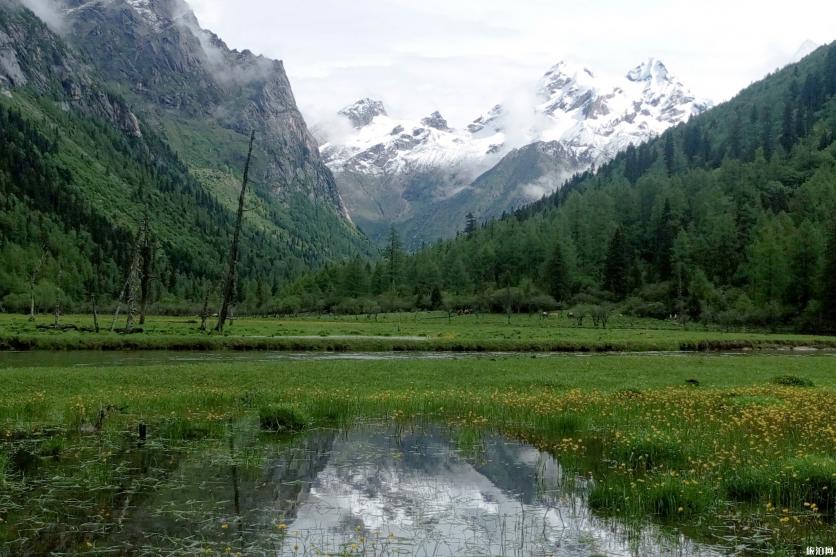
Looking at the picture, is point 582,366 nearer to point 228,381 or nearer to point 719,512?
point 228,381

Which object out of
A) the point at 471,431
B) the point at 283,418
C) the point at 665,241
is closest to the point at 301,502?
the point at 283,418

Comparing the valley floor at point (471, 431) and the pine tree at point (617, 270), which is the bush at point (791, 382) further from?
the pine tree at point (617, 270)

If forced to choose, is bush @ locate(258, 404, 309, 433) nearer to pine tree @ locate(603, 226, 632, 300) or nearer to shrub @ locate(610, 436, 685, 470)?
shrub @ locate(610, 436, 685, 470)

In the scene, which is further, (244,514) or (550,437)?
(550,437)

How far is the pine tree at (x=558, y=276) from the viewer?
175 metres

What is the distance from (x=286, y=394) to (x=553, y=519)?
57.7 feet

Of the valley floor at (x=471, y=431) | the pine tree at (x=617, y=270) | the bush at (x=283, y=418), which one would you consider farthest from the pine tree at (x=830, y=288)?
the bush at (x=283, y=418)

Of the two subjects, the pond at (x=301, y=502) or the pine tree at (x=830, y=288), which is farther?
the pine tree at (x=830, y=288)

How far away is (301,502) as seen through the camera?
525 inches

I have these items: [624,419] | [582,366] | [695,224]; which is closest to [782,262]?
[695,224]

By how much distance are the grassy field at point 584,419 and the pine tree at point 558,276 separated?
134 metres

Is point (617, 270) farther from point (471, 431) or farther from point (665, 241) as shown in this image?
point (471, 431)

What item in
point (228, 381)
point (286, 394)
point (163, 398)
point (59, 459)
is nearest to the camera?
point (59, 459)

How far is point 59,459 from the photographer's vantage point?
16.2 metres
